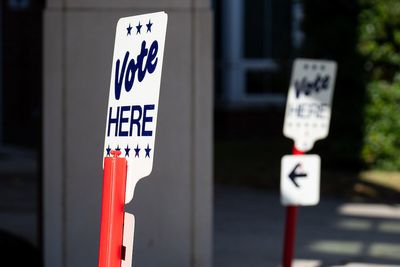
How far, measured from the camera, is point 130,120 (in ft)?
15.5

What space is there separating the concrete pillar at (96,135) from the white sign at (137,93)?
2.87 m

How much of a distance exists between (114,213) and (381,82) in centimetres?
1228

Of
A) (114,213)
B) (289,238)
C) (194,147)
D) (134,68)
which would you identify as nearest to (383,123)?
(289,238)

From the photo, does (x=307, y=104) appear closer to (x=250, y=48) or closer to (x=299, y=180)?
(x=299, y=180)

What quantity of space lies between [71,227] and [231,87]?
631 inches

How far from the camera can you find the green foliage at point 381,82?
1595cm

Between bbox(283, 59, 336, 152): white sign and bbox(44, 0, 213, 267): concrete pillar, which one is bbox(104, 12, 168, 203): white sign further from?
bbox(283, 59, 336, 152): white sign

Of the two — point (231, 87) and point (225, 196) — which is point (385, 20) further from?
point (231, 87)

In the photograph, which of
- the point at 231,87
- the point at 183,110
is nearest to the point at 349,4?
the point at 231,87

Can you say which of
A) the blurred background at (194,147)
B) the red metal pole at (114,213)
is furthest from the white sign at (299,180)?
the red metal pole at (114,213)

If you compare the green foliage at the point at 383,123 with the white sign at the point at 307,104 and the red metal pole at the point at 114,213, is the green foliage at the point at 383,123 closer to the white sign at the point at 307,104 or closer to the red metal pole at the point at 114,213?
the white sign at the point at 307,104

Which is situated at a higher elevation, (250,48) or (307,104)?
(250,48)

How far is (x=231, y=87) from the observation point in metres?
23.6

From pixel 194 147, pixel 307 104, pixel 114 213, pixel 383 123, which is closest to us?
pixel 114 213
